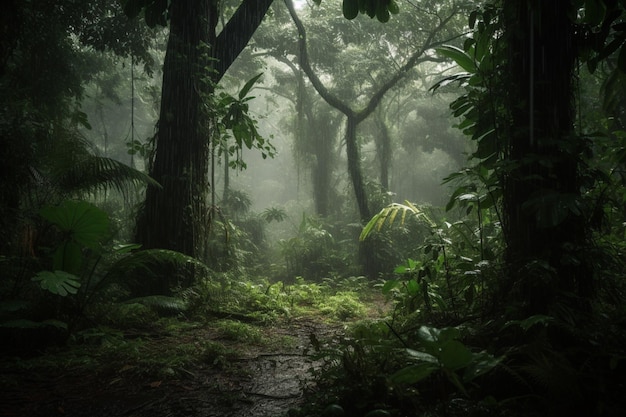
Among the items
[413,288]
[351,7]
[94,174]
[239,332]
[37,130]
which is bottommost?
[239,332]

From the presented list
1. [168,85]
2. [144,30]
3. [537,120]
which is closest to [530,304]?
[537,120]

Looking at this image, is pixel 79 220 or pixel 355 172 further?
pixel 355 172

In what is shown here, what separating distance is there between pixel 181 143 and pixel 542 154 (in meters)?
4.33

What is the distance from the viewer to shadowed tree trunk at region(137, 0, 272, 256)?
525cm

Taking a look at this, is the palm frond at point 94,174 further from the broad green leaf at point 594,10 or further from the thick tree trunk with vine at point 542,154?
the broad green leaf at point 594,10

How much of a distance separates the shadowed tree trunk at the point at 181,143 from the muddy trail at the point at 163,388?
2.02 m

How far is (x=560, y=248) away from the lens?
269cm

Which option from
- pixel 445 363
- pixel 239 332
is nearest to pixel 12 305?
pixel 239 332

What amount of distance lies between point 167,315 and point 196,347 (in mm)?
1305

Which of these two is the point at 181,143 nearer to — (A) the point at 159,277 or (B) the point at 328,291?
(A) the point at 159,277

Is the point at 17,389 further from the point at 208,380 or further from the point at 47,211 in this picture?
the point at 47,211

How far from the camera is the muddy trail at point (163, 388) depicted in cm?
245

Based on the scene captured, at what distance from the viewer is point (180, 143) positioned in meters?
5.38

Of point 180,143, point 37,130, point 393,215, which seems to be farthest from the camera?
Answer: point 180,143
